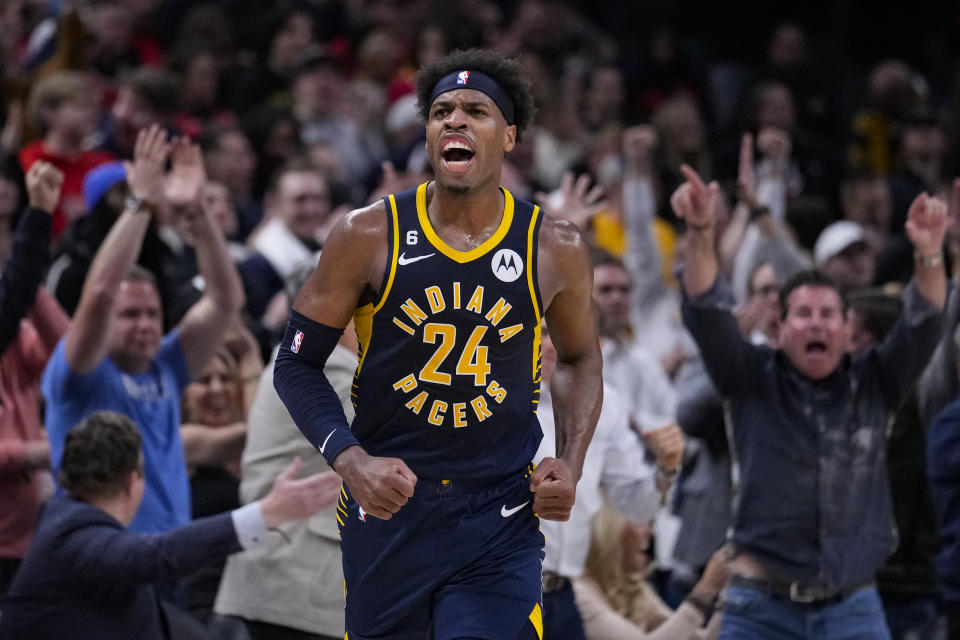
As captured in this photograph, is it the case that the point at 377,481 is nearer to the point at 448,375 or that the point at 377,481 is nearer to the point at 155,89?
the point at 448,375

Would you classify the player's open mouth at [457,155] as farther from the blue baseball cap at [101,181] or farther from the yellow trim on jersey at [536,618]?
the blue baseball cap at [101,181]

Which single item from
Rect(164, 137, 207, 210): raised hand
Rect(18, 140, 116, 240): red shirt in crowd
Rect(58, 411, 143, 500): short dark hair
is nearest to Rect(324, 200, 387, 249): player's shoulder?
Rect(58, 411, 143, 500): short dark hair

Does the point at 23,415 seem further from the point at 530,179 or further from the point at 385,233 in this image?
the point at 530,179

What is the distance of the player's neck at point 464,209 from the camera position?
4125 mm

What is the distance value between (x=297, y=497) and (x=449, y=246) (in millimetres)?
1367

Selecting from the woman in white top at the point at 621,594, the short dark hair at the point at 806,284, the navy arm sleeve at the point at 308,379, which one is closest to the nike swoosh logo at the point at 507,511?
the navy arm sleeve at the point at 308,379

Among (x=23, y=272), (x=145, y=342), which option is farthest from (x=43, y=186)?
(x=145, y=342)

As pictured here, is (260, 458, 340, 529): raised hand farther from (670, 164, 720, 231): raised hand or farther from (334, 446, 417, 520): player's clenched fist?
(670, 164, 720, 231): raised hand

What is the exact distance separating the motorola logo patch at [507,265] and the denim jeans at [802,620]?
6.84 ft

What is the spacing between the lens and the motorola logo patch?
4066mm

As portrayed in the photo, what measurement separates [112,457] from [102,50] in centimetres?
660

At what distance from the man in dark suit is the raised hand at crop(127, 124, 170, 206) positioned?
3.96 feet

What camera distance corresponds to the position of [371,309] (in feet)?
13.4

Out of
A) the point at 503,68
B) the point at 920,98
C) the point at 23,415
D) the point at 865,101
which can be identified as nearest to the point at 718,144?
the point at 920,98
